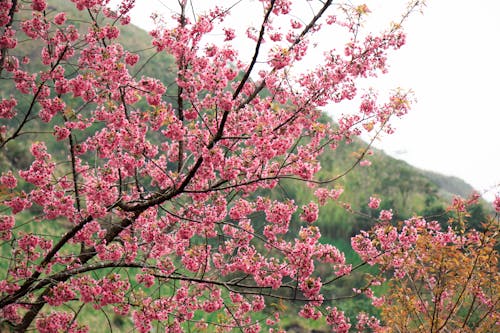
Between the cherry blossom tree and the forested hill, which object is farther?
the forested hill

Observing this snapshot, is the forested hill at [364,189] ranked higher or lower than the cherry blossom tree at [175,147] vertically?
higher

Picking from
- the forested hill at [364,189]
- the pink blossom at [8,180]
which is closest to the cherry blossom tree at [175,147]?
the pink blossom at [8,180]

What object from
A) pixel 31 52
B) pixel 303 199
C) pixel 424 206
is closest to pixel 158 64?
pixel 31 52

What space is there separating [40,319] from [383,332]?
498 centimetres

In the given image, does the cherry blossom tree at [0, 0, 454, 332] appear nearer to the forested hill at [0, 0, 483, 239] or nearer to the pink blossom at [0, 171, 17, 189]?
the pink blossom at [0, 171, 17, 189]

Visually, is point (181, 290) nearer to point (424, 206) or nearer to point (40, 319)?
point (40, 319)

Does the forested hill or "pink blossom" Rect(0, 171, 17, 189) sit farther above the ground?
A: the forested hill

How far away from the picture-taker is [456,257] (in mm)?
6379

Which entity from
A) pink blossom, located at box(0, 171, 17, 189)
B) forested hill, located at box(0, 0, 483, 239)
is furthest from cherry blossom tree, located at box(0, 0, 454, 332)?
forested hill, located at box(0, 0, 483, 239)

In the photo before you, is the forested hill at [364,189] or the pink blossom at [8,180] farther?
the forested hill at [364,189]

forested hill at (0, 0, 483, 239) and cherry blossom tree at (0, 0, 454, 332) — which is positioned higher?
forested hill at (0, 0, 483, 239)

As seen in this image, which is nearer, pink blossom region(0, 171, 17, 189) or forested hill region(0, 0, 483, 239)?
pink blossom region(0, 171, 17, 189)

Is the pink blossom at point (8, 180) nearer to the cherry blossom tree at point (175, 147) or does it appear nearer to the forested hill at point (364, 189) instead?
the cherry blossom tree at point (175, 147)

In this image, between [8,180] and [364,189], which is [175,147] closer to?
[8,180]
